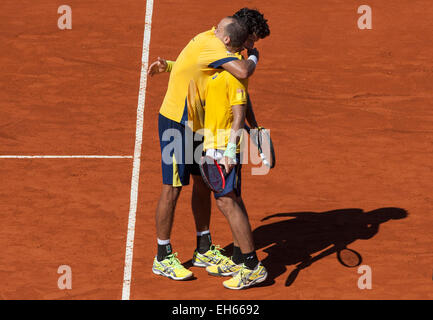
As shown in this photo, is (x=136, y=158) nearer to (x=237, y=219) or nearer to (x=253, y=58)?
(x=237, y=219)

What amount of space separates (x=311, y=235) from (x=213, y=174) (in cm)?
201

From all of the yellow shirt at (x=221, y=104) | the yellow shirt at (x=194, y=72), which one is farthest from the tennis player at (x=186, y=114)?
the yellow shirt at (x=221, y=104)

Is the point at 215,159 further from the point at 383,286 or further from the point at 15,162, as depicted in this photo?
the point at 15,162

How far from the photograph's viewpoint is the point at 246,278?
30.5 ft

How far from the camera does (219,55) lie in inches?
351

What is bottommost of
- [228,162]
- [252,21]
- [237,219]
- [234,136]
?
[237,219]

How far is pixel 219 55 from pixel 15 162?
15.7 feet

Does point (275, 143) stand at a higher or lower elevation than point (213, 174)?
higher

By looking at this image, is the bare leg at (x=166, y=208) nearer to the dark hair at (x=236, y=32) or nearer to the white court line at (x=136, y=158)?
the white court line at (x=136, y=158)

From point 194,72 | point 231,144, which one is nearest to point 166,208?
point 231,144

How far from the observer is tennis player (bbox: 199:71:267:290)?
351 inches

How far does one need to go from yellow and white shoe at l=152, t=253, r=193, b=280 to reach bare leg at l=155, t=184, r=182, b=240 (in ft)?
0.83

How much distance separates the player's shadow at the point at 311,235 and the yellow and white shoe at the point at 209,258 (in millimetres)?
333

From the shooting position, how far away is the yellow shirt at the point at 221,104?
8914 millimetres
